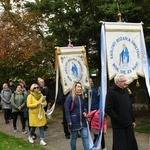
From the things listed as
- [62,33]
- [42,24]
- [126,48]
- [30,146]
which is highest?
[42,24]

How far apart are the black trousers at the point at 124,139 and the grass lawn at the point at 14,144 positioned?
2.66 metres

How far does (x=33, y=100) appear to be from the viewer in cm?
862

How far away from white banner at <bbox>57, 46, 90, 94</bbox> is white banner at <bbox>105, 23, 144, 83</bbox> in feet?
7.85

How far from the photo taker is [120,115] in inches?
236

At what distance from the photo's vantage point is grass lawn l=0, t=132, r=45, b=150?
8.20 m

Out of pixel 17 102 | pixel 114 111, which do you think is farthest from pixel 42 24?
pixel 114 111

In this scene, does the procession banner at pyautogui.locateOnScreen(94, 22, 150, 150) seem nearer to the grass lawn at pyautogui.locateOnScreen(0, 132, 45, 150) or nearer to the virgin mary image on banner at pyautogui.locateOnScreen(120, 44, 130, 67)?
the virgin mary image on banner at pyautogui.locateOnScreen(120, 44, 130, 67)

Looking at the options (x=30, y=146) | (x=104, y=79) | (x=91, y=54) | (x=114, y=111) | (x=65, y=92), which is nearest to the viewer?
(x=114, y=111)

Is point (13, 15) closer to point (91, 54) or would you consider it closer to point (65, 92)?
point (91, 54)

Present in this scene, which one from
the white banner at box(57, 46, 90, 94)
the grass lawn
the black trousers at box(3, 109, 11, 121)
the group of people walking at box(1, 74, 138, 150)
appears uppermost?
the white banner at box(57, 46, 90, 94)

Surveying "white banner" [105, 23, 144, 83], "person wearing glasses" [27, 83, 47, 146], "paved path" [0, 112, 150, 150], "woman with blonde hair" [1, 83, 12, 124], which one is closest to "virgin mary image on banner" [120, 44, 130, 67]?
"white banner" [105, 23, 144, 83]

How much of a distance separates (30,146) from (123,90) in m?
3.41

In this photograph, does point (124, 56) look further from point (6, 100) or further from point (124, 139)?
point (6, 100)

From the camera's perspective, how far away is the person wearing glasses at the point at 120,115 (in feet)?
19.6
